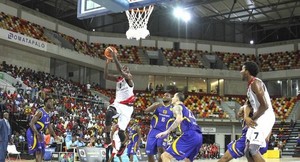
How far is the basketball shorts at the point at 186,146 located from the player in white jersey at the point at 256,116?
1297mm

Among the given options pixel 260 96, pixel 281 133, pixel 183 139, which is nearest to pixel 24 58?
pixel 281 133

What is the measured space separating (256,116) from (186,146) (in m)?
1.71

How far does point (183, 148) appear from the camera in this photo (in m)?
7.32

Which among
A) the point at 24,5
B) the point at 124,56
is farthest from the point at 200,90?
the point at 24,5

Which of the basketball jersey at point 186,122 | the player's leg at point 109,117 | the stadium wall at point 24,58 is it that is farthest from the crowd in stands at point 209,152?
the basketball jersey at point 186,122

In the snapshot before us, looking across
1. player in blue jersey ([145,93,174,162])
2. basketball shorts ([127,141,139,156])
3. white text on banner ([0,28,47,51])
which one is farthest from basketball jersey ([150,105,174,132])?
white text on banner ([0,28,47,51])

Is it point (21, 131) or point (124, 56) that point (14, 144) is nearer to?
point (21, 131)

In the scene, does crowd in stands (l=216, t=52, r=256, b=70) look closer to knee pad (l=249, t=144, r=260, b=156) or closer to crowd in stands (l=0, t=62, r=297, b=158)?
crowd in stands (l=0, t=62, r=297, b=158)

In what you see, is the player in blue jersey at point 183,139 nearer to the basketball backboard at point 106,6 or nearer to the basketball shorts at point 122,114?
the basketball shorts at point 122,114

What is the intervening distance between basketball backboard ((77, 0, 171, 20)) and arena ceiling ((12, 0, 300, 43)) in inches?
815

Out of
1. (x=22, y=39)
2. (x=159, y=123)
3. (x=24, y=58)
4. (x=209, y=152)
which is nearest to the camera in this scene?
(x=159, y=123)

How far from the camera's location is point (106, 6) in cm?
819

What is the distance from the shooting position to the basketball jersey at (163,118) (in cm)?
954

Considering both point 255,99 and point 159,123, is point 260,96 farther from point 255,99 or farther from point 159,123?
point 159,123
